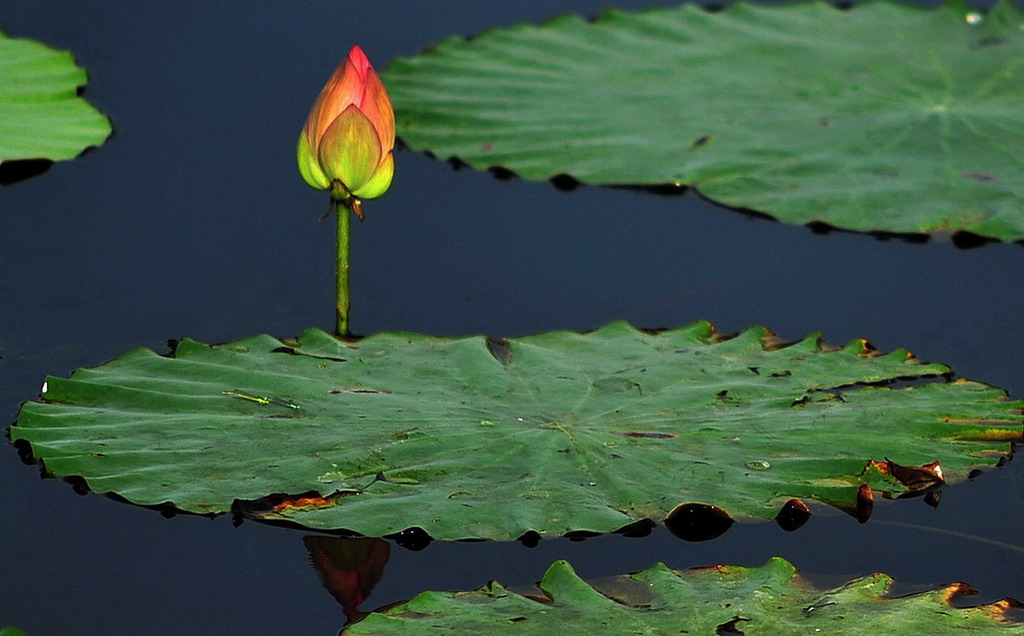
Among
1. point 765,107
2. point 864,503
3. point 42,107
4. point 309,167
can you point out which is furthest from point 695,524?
point 42,107

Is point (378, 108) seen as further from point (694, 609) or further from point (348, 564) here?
point (694, 609)

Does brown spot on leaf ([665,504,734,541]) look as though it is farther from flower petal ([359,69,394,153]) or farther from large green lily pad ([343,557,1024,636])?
flower petal ([359,69,394,153])

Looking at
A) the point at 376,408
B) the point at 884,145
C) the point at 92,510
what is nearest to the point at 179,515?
the point at 92,510

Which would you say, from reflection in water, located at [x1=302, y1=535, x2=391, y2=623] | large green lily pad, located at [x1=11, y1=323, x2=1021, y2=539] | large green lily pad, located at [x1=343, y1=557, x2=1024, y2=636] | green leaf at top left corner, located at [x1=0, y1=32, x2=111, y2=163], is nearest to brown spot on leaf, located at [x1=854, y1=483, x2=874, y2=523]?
large green lily pad, located at [x1=11, y1=323, x2=1021, y2=539]

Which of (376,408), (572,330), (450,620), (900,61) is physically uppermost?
(900,61)

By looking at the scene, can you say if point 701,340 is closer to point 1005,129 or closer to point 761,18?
point 1005,129
